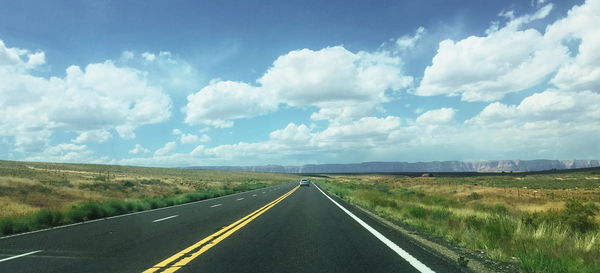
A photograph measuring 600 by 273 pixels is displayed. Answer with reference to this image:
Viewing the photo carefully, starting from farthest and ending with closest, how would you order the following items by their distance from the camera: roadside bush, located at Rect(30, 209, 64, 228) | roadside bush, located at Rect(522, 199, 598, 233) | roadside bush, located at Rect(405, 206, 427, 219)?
roadside bush, located at Rect(405, 206, 427, 219), roadside bush, located at Rect(30, 209, 64, 228), roadside bush, located at Rect(522, 199, 598, 233)

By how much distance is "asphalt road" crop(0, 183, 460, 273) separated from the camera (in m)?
6.61

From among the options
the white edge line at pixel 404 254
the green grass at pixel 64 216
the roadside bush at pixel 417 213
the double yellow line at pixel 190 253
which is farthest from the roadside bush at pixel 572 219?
the green grass at pixel 64 216

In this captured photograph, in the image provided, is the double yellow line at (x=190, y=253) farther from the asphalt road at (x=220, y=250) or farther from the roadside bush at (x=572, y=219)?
the roadside bush at (x=572, y=219)

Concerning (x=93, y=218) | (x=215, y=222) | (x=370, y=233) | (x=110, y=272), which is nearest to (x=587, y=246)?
(x=370, y=233)

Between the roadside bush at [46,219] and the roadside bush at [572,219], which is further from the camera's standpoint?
the roadside bush at [46,219]

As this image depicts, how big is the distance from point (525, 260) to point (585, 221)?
9165 millimetres

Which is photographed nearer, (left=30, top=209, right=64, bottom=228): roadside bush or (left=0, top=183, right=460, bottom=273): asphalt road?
(left=0, top=183, right=460, bottom=273): asphalt road

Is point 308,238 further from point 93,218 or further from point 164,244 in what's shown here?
point 93,218

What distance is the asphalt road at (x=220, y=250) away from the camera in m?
6.61

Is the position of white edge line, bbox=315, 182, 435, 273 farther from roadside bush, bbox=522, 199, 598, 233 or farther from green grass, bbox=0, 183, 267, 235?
green grass, bbox=0, 183, 267, 235

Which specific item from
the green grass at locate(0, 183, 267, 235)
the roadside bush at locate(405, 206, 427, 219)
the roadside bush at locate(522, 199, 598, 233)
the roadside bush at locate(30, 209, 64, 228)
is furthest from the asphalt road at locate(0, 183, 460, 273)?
the roadside bush at locate(522, 199, 598, 233)

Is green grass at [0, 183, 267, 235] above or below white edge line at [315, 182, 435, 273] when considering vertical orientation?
below

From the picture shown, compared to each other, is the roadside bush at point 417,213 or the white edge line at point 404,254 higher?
the white edge line at point 404,254

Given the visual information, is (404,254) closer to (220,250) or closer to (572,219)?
(220,250)
